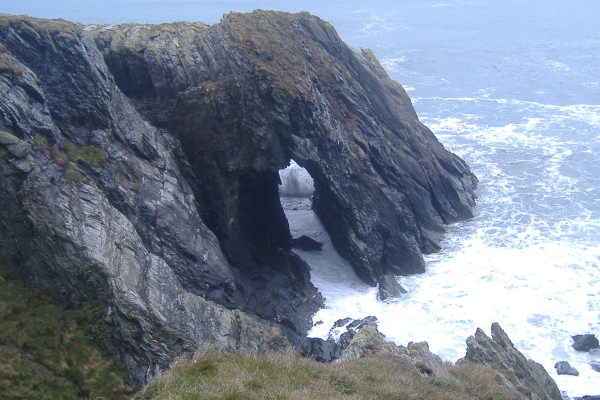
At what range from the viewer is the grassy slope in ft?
39.2

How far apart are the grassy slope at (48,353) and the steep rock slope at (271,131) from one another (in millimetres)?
10796

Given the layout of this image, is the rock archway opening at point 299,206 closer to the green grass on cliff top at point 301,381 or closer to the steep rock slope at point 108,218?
the steep rock slope at point 108,218

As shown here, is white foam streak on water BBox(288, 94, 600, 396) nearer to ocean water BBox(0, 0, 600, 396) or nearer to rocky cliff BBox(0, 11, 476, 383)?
ocean water BBox(0, 0, 600, 396)

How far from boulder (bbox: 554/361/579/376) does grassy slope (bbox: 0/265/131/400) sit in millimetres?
16869

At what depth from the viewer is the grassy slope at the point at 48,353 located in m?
11.9

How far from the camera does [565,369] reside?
21391 mm

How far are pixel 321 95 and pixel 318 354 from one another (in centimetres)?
1377

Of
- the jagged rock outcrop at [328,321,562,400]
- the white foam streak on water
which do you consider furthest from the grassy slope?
the white foam streak on water

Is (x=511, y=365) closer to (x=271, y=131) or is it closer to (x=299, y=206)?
(x=271, y=131)

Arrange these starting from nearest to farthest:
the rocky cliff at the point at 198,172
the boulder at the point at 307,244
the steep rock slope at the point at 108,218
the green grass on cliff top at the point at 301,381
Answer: the green grass on cliff top at the point at 301,381
the steep rock slope at the point at 108,218
the rocky cliff at the point at 198,172
the boulder at the point at 307,244

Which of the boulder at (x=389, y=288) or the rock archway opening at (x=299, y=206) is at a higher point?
the rock archway opening at (x=299, y=206)

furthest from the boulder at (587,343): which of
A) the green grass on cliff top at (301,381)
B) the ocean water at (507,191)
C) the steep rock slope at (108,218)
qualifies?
the steep rock slope at (108,218)

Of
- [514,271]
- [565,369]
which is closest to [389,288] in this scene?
[514,271]

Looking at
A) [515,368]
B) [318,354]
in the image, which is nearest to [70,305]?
[318,354]
